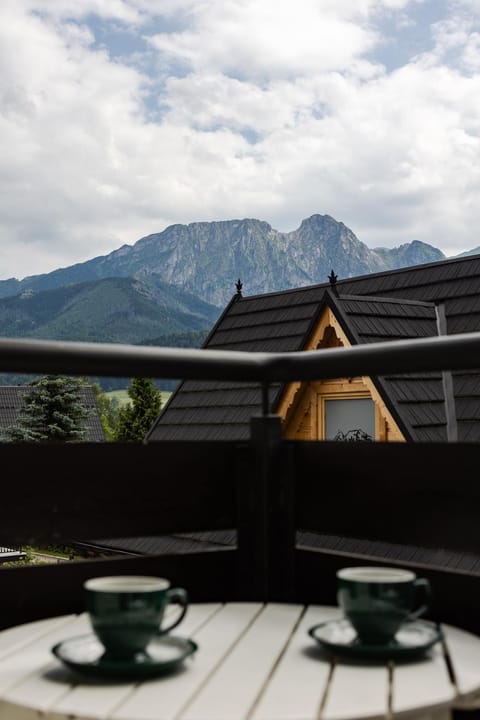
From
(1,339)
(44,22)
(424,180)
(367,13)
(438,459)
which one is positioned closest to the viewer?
(1,339)

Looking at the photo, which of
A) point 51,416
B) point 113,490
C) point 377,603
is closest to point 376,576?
point 377,603

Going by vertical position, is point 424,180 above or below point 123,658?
above

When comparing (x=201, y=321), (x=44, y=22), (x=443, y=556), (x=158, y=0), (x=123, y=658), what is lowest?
(x=443, y=556)

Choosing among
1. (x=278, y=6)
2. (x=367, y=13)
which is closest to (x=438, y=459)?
(x=278, y=6)

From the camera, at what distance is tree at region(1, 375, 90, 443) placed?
33.2 meters

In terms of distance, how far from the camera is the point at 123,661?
129cm

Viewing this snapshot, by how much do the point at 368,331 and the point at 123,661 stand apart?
7981 mm

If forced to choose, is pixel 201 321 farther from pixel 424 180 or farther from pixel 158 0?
pixel 158 0

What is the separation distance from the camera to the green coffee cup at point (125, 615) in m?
1.26

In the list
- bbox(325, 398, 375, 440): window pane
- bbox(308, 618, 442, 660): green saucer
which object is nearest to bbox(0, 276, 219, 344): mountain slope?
bbox(325, 398, 375, 440): window pane

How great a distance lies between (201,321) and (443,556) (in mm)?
153471

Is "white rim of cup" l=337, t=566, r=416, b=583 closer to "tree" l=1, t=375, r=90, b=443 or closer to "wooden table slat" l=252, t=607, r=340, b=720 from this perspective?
"wooden table slat" l=252, t=607, r=340, b=720

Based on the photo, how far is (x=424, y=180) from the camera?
144750 millimetres

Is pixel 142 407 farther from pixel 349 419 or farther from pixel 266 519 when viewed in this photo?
pixel 266 519
